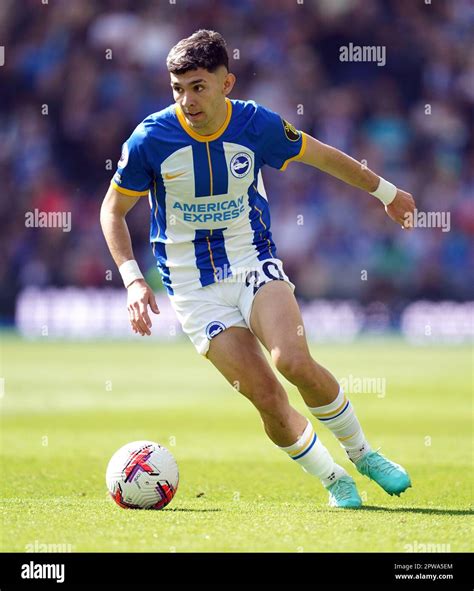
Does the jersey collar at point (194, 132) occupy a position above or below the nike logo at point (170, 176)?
above

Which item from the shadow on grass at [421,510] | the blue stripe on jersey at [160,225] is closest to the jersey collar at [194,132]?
the blue stripe on jersey at [160,225]

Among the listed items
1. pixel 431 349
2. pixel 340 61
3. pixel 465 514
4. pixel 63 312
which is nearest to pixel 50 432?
pixel 465 514

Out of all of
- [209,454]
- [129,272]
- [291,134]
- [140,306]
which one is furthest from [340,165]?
[209,454]

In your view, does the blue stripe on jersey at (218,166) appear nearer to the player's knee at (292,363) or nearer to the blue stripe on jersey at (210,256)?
the blue stripe on jersey at (210,256)

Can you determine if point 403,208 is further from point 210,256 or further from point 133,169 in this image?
point 133,169

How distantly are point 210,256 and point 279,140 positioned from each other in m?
0.82

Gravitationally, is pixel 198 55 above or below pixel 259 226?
above

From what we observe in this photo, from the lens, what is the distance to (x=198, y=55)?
6336 millimetres

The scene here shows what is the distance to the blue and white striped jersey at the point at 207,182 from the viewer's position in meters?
6.61

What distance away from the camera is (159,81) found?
84.1 ft

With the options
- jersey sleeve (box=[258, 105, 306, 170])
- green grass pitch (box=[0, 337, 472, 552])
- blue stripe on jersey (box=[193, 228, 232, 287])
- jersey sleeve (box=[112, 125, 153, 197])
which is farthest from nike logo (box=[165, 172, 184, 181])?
green grass pitch (box=[0, 337, 472, 552])

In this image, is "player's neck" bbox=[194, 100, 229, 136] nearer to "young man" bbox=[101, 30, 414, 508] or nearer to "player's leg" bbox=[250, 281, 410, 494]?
"young man" bbox=[101, 30, 414, 508]

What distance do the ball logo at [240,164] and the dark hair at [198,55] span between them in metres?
0.57

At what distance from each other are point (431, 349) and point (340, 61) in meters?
8.55
